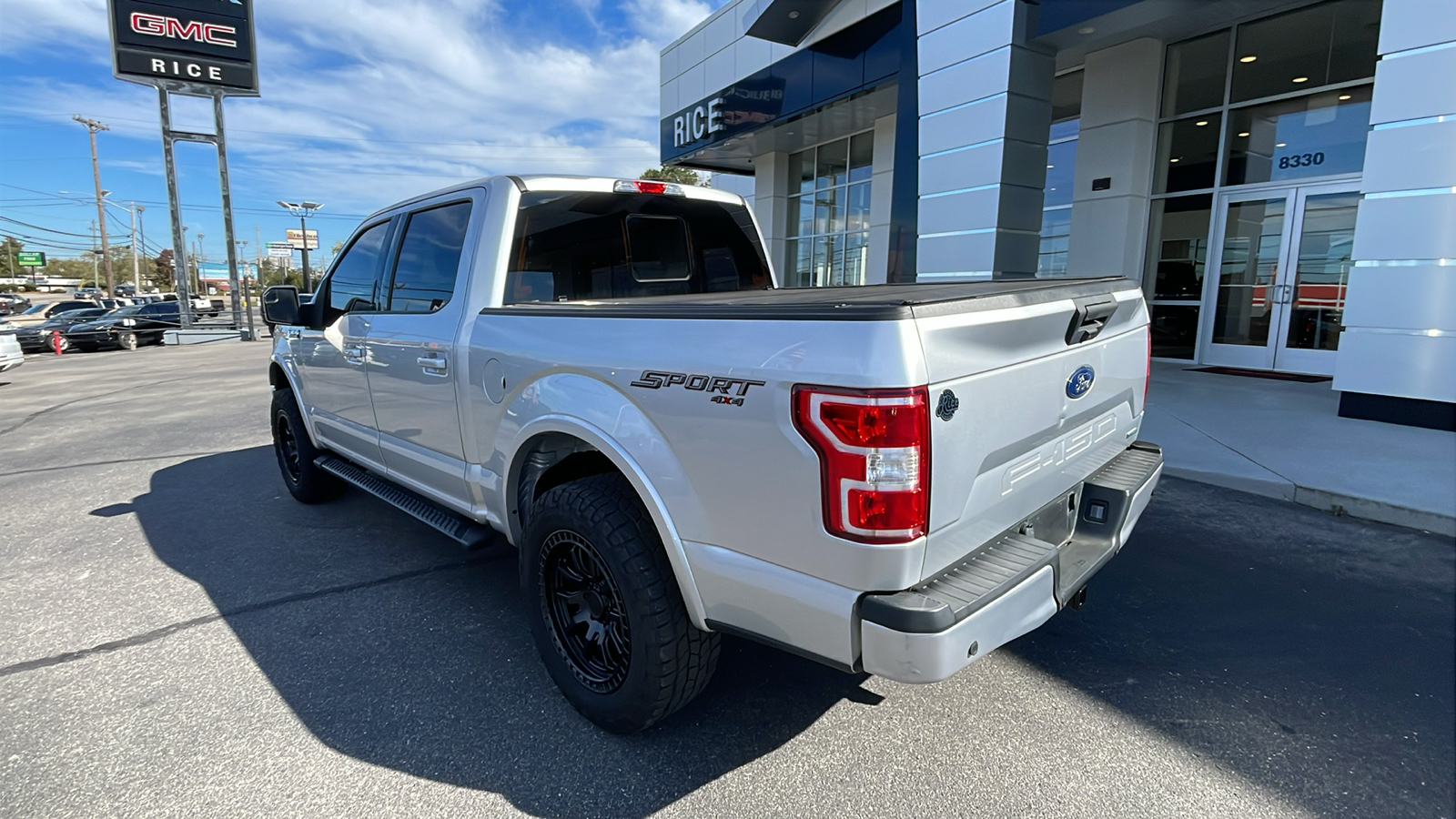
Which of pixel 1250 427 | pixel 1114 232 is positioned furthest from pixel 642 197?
pixel 1114 232

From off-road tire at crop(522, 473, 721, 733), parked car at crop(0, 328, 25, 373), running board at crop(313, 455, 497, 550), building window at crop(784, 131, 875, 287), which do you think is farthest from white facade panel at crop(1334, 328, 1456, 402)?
parked car at crop(0, 328, 25, 373)

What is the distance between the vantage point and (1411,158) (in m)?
6.66

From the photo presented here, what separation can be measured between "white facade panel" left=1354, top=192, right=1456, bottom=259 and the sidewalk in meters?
1.56

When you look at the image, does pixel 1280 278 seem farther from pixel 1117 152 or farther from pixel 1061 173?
pixel 1061 173

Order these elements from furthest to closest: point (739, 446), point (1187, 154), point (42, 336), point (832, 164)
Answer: point (42, 336)
point (832, 164)
point (1187, 154)
point (739, 446)

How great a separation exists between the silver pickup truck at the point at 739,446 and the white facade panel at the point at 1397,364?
5.71 metres

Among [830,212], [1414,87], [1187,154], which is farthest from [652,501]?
[830,212]

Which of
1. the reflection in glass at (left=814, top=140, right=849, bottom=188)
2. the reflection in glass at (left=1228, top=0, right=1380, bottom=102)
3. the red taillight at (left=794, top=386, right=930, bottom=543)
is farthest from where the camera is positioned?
the reflection in glass at (left=814, top=140, right=849, bottom=188)

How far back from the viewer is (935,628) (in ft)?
5.66

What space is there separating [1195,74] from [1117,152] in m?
1.43

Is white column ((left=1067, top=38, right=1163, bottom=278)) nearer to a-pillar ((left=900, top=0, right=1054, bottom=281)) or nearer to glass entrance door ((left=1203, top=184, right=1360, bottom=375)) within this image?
glass entrance door ((left=1203, top=184, right=1360, bottom=375))

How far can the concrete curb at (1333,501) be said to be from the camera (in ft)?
14.4

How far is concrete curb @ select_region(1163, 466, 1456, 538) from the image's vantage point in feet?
14.4

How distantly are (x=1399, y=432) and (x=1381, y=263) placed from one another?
1.65 metres
